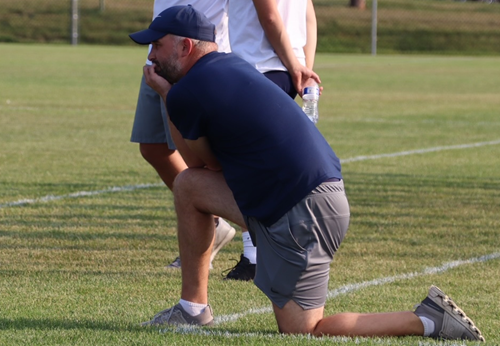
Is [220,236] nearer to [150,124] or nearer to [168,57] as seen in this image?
[150,124]

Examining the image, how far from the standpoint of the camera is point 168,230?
7301mm

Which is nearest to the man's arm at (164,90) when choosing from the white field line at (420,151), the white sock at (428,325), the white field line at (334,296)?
the white field line at (334,296)

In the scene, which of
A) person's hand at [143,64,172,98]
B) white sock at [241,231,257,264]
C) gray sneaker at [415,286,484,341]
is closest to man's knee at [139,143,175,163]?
white sock at [241,231,257,264]

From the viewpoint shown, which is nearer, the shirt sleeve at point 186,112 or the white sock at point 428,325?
the shirt sleeve at point 186,112

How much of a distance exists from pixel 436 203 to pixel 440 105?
1117 cm

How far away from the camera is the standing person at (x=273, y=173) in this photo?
14.4ft

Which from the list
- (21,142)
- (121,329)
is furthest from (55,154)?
(121,329)

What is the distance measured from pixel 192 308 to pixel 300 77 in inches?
60.2

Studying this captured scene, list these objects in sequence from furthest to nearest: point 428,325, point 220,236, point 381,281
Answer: point 220,236
point 381,281
point 428,325

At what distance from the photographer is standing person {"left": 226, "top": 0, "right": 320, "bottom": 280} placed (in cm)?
555

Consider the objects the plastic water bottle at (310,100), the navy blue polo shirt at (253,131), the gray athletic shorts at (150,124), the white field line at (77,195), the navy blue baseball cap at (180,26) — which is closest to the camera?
the navy blue polo shirt at (253,131)

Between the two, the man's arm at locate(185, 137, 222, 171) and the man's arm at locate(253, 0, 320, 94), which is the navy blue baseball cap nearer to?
the man's arm at locate(185, 137, 222, 171)

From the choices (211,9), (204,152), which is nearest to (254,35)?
(211,9)

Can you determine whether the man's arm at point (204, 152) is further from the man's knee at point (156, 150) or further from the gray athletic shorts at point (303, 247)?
the man's knee at point (156, 150)
